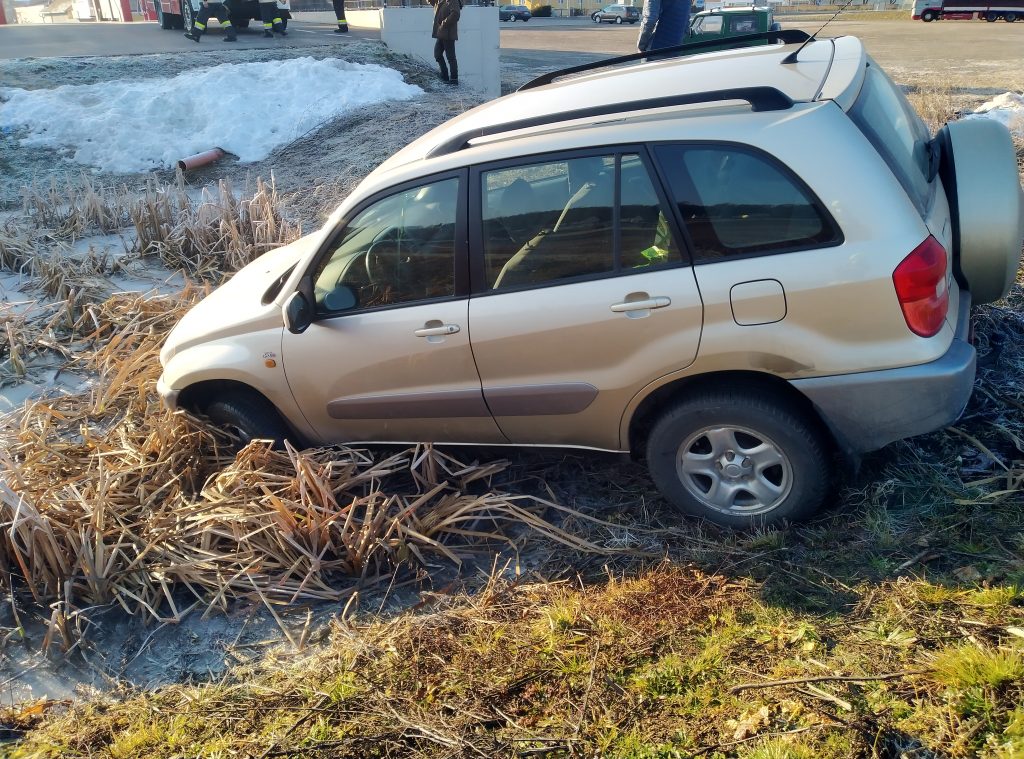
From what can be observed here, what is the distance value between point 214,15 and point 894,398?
21291mm

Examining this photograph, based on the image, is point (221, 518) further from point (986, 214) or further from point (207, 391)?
point (986, 214)

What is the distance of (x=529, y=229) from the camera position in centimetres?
379

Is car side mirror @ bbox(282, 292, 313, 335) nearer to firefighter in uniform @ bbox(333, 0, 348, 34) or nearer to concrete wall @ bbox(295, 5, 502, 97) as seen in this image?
concrete wall @ bbox(295, 5, 502, 97)

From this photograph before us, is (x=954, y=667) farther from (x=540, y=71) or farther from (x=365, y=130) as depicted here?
(x=540, y=71)

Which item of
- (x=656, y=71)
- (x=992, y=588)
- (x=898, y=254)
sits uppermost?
(x=656, y=71)

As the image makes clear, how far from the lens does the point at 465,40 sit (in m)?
17.8

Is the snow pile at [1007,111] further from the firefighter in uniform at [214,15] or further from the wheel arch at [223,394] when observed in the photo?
the firefighter in uniform at [214,15]

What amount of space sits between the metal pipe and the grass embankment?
8.67 meters

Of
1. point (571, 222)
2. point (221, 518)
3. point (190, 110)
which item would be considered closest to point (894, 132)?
point (571, 222)

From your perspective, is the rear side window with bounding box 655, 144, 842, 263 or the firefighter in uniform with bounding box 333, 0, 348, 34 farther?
the firefighter in uniform with bounding box 333, 0, 348, 34

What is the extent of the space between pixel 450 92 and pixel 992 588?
46.0 ft

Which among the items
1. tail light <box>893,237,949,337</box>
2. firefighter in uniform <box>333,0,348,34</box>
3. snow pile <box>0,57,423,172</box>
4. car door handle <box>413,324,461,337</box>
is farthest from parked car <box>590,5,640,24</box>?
tail light <box>893,237,949,337</box>

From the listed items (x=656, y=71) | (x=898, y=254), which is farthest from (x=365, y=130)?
(x=898, y=254)

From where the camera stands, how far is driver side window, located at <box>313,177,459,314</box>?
3.93 meters
